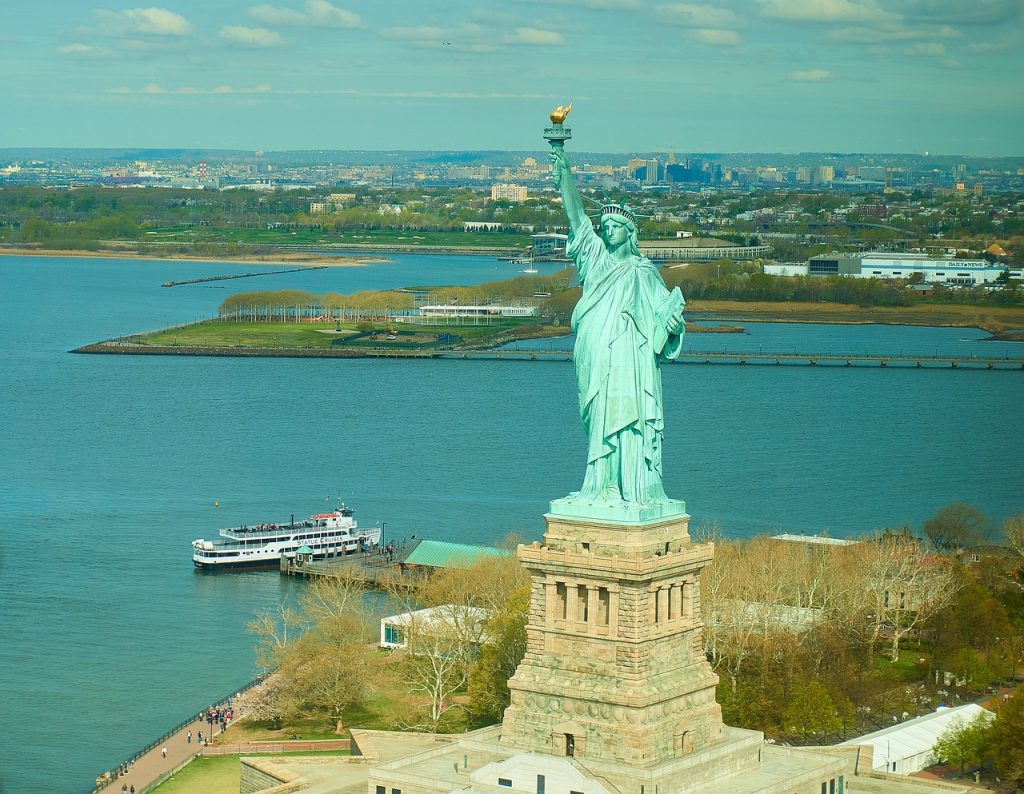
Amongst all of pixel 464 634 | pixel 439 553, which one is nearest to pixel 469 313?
pixel 439 553

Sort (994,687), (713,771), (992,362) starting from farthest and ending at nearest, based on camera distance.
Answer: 1. (992,362)
2. (994,687)
3. (713,771)

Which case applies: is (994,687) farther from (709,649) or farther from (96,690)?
(96,690)

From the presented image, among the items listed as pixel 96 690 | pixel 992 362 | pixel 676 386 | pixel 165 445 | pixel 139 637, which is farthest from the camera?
pixel 992 362

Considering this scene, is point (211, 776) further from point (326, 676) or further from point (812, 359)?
point (812, 359)

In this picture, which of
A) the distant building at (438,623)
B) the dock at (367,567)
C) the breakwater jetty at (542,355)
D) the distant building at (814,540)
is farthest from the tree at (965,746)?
the breakwater jetty at (542,355)

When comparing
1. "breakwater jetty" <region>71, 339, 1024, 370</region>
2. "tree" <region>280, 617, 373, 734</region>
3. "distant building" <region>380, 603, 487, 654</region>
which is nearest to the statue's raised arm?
"distant building" <region>380, 603, 487, 654</region>

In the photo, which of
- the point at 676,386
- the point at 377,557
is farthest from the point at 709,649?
the point at 676,386

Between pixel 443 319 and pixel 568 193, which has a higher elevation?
pixel 568 193

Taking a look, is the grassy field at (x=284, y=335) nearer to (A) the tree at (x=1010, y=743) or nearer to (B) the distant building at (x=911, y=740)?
(B) the distant building at (x=911, y=740)
